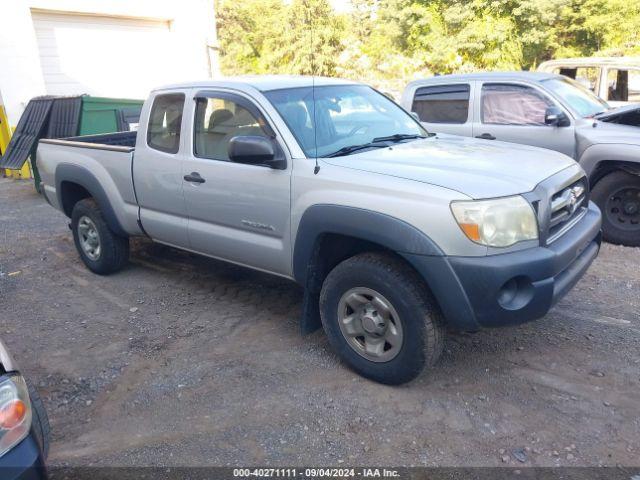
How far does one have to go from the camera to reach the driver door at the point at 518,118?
601 cm

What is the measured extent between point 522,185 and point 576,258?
2.17 ft

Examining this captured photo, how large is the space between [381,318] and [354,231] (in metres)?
0.53

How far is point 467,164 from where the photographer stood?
3291 millimetres

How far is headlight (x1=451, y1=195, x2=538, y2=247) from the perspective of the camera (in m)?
2.80

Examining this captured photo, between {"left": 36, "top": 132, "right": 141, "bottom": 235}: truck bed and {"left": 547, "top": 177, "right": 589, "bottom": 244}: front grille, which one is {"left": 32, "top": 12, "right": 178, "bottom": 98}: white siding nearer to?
{"left": 36, "top": 132, "right": 141, "bottom": 235}: truck bed

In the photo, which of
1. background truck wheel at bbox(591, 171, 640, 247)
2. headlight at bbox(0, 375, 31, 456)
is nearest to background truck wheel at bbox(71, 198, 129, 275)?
headlight at bbox(0, 375, 31, 456)

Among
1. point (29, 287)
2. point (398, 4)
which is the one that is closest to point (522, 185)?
point (29, 287)

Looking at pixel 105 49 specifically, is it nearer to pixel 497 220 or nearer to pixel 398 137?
pixel 398 137

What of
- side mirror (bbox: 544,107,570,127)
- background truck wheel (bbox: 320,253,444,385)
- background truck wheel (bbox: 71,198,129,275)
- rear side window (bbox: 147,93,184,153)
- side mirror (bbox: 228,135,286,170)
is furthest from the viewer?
side mirror (bbox: 544,107,570,127)

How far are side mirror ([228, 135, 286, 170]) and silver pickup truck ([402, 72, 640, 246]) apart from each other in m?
3.80

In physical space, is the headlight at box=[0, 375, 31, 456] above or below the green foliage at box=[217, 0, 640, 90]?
below

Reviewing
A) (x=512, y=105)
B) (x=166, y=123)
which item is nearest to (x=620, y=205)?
(x=512, y=105)

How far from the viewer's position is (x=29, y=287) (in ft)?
17.2

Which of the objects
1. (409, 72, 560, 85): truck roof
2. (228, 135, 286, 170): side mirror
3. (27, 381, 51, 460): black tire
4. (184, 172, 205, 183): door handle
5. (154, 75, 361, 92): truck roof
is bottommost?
(27, 381, 51, 460): black tire
